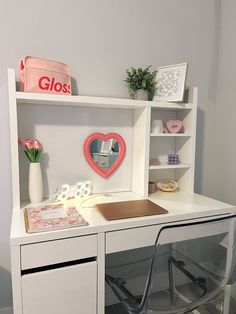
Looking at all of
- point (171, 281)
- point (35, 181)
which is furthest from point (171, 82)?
point (171, 281)

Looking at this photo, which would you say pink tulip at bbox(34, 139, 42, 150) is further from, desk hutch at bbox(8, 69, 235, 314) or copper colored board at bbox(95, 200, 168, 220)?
copper colored board at bbox(95, 200, 168, 220)

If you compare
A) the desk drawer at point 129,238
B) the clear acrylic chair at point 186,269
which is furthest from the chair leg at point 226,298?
the desk drawer at point 129,238

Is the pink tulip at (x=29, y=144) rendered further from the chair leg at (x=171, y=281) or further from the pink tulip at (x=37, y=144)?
the chair leg at (x=171, y=281)

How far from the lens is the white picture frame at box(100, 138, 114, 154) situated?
5.10 ft

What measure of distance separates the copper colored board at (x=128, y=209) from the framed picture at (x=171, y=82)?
0.63m

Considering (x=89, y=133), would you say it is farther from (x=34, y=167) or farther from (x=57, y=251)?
(x=57, y=251)

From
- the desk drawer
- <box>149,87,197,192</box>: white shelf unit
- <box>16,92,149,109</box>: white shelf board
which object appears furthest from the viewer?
<box>149,87,197,192</box>: white shelf unit

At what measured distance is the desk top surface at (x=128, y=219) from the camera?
100 cm

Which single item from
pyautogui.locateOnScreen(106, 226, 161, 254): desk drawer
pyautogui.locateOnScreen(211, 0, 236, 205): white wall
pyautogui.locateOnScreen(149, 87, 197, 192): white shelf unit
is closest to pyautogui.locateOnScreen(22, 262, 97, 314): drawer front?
pyautogui.locateOnScreen(106, 226, 161, 254): desk drawer

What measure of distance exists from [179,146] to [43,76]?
0.97 m

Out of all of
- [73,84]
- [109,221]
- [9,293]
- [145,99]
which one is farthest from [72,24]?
[9,293]

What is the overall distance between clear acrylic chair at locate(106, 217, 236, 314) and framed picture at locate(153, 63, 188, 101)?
800 mm

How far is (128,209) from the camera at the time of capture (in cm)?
127

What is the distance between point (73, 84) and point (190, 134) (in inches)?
30.8
